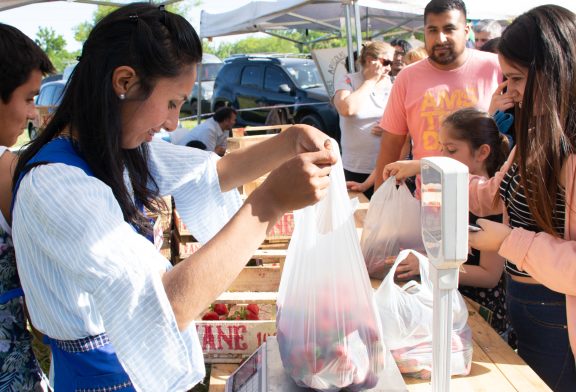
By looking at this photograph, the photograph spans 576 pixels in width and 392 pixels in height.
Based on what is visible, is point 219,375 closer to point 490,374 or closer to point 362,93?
point 490,374

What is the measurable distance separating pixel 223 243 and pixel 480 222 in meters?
0.80

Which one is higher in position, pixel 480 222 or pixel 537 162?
pixel 537 162

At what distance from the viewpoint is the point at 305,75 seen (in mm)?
9930

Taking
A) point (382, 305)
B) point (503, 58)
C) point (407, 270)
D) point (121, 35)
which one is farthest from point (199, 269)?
point (407, 270)

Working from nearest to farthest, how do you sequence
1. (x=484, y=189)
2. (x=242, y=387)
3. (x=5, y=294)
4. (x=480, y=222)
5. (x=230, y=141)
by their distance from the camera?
1. (x=5, y=294)
2. (x=242, y=387)
3. (x=480, y=222)
4. (x=484, y=189)
5. (x=230, y=141)

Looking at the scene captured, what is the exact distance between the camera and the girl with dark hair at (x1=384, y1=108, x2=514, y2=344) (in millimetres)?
2055

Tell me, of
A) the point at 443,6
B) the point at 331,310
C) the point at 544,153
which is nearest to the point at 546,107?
the point at 544,153

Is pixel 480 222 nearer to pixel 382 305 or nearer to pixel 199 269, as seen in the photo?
pixel 382 305

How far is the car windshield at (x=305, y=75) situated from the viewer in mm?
9734

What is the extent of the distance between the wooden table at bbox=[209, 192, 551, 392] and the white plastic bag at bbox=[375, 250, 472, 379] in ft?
0.10

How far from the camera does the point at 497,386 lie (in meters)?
1.41

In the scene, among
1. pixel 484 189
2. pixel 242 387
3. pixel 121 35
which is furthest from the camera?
pixel 484 189

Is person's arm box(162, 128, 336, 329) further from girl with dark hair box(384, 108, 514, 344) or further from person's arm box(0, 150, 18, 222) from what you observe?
girl with dark hair box(384, 108, 514, 344)

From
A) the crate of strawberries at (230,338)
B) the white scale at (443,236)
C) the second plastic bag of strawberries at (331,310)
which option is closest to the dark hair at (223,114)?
the crate of strawberries at (230,338)
